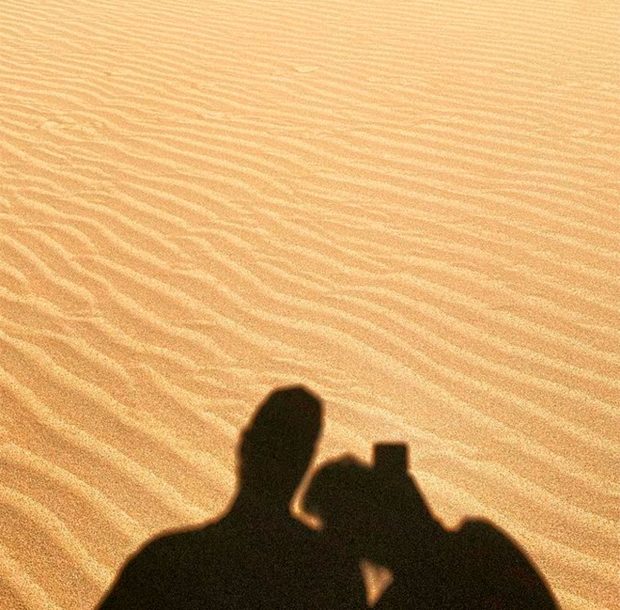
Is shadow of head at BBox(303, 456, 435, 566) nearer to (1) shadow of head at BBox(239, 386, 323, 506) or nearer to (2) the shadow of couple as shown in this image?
(2) the shadow of couple

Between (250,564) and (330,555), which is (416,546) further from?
(250,564)

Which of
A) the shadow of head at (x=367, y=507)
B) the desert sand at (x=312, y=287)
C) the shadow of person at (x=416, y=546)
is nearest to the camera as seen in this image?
the shadow of person at (x=416, y=546)

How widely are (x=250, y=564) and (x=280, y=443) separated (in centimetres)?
53

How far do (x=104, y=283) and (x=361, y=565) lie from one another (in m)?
1.97

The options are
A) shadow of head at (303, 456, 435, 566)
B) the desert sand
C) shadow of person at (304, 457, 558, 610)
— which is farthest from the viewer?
the desert sand

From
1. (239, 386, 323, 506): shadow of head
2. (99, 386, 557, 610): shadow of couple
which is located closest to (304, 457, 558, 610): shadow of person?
(99, 386, 557, 610): shadow of couple

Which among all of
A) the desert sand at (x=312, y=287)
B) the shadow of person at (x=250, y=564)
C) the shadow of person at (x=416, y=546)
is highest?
the desert sand at (x=312, y=287)

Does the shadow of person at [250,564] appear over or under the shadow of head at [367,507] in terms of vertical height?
under

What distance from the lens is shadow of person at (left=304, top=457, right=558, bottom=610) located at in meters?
2.12

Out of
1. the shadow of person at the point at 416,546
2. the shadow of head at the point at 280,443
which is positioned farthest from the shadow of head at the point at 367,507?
the shadow of head at the point at 280,443

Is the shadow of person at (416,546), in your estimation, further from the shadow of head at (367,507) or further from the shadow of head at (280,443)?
the shadow of head at (280,443)

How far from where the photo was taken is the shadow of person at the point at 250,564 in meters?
2.12

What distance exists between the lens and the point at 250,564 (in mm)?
2223

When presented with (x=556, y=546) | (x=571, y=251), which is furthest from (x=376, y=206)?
(x=556, y=546)
